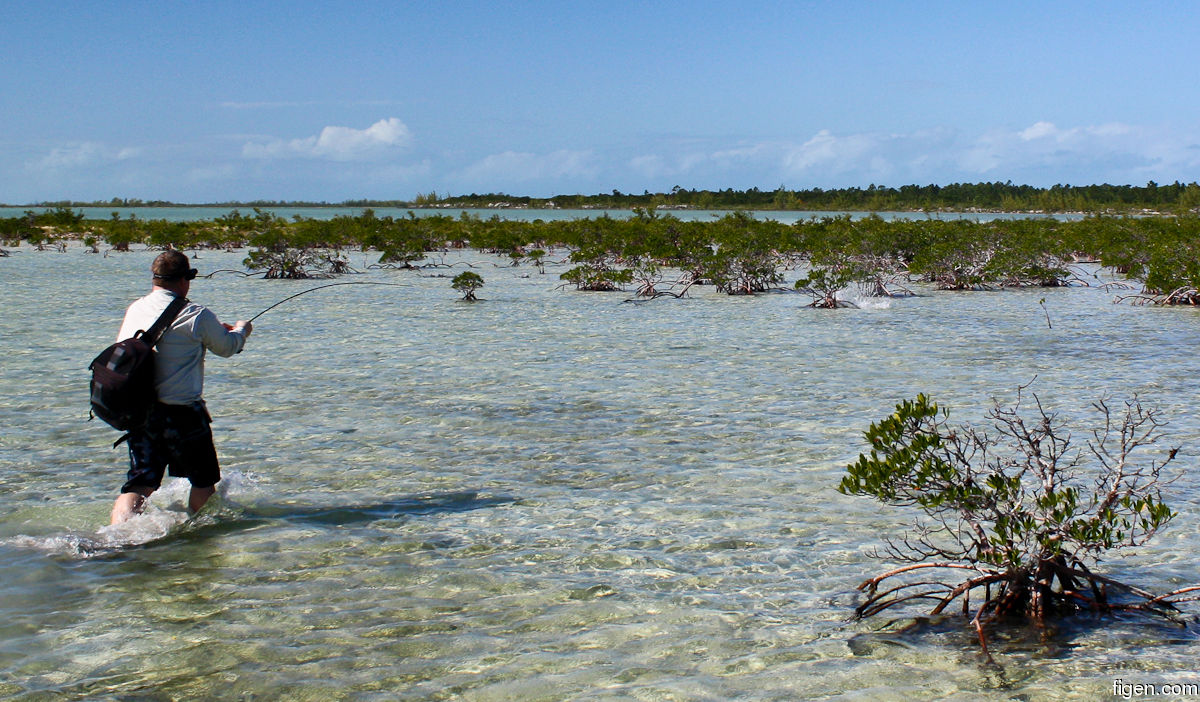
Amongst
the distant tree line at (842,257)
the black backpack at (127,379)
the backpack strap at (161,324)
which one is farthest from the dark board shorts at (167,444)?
the distant tree line at (842,257)

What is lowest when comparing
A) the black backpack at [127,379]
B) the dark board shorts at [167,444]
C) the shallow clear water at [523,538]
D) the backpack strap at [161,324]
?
the shallow clear water at [523,538]

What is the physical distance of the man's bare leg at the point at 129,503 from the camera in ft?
18.5

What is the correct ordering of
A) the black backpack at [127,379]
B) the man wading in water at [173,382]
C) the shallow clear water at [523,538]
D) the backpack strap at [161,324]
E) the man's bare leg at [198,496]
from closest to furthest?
the shallow clear water at [523,538] < the black backpack at [127,379] < the backpack strap at [161,324] < the man wading in water at [173,382] < the man's bare leg at [198,496]

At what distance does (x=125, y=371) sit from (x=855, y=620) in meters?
3.87

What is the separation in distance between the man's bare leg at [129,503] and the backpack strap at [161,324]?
864mm

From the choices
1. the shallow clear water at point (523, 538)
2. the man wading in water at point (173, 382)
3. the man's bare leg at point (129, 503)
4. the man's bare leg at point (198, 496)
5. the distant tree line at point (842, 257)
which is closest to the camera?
the shallow clear water at point (523, 538)

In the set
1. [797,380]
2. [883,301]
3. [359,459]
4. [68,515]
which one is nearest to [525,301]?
[883,301]

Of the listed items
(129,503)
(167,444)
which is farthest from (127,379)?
(129,503)

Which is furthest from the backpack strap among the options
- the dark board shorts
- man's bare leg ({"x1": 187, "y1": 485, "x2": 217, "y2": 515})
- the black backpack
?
man's bare leg ({"x1": 187, "y1": 485, "x2": 217, "y2": 515})

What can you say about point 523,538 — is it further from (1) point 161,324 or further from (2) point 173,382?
(1) point 161,324

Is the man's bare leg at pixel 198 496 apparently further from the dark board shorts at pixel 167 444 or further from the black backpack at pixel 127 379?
the black backpack at pixel 127 379

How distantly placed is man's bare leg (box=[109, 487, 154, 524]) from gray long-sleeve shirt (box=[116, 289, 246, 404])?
0.54 meters

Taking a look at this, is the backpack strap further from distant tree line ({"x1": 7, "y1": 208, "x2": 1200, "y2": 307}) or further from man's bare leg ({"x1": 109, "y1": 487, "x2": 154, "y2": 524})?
distant tree line ({"x1": 7, "y1": 208, "x2": 1200, "y2": 307})

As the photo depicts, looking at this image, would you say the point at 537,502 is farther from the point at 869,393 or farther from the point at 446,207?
the point at 446,207
